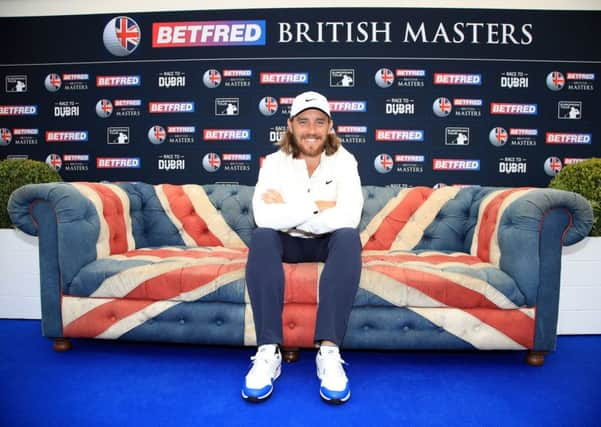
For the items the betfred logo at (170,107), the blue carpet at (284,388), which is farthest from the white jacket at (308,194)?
the betfred logo at (170,107)

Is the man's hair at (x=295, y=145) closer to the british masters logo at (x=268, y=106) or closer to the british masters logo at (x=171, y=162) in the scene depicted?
the british masters logo at (x=268, y=106)

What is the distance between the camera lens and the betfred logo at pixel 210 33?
10.2 feet

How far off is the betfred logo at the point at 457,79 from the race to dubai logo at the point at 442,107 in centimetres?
14

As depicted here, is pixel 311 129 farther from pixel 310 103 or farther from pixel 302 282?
pixel 302 282

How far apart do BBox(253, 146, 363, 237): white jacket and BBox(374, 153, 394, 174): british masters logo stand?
141cm

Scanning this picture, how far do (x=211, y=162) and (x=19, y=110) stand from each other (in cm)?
185

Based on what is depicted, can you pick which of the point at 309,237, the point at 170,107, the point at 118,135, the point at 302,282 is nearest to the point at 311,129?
the point at 309,237

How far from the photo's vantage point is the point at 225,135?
3.19m

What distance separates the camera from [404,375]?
149 cm

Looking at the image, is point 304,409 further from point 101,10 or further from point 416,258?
point 101,10

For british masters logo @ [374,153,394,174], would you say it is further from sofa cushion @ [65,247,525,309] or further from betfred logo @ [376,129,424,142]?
sofa cushion @ [65,247,525,309]

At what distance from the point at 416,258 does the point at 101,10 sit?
340 cm

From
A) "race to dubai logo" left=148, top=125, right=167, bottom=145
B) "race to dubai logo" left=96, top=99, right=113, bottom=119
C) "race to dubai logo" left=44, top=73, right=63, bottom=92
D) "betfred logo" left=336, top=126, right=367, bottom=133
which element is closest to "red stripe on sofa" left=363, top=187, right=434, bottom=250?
"betfred logo" left=336, top=126, right=367, bottom=133

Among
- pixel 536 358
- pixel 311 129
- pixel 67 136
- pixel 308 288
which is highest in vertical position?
pixel 67 136
